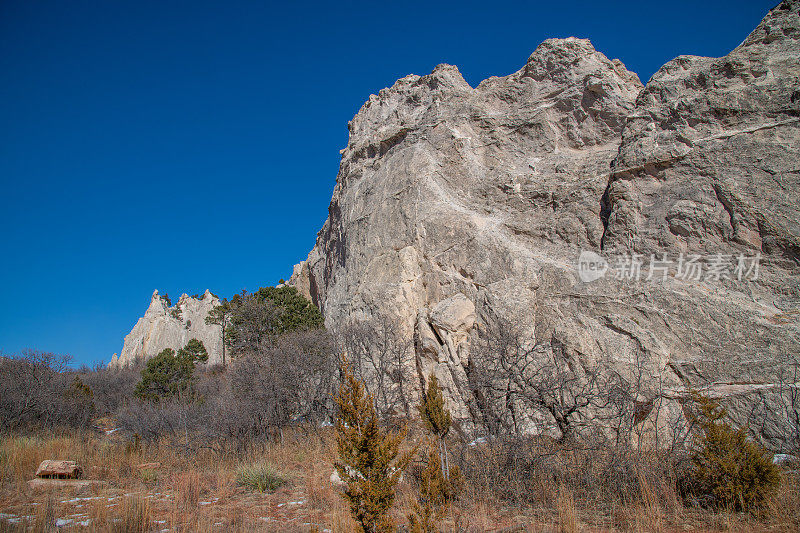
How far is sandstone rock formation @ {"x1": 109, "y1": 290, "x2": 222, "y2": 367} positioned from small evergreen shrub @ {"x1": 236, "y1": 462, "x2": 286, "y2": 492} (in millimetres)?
37743

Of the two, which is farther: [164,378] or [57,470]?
[164,378]

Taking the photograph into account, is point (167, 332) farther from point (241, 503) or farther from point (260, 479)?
point (241, 503)

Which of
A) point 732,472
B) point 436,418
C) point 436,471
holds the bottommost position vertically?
point 732,472

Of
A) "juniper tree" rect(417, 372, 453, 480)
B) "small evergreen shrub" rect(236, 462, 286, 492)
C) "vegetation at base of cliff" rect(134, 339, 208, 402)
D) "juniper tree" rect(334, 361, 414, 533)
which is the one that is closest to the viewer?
"juniper tree" rect(334, 361, 414, 533)

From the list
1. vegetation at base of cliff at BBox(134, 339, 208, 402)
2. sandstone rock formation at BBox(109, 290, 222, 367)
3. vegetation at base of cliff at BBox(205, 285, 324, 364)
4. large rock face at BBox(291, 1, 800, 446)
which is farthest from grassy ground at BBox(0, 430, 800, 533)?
sandstone rock formation at BBox(109, 290, 222, 367)

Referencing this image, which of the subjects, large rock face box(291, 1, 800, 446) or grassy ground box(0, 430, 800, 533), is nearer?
grassy ground box(0, 430, 800, 533)

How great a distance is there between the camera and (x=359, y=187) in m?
20.0

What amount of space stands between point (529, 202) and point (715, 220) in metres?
5.80

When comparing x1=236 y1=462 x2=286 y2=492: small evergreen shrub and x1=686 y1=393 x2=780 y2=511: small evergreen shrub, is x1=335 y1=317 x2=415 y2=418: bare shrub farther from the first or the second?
x1=686 y1=393 x2=780 y2=511: small evergreen shrub

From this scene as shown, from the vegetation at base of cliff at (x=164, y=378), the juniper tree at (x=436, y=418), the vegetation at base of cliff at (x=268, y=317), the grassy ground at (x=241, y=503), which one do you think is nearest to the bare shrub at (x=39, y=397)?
the grassy ground at (x=241, y=503)

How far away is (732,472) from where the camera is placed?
18.4ft

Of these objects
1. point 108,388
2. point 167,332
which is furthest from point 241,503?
point 167,332

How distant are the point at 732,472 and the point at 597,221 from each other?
31.0 feet

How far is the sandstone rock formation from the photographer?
44.2m
